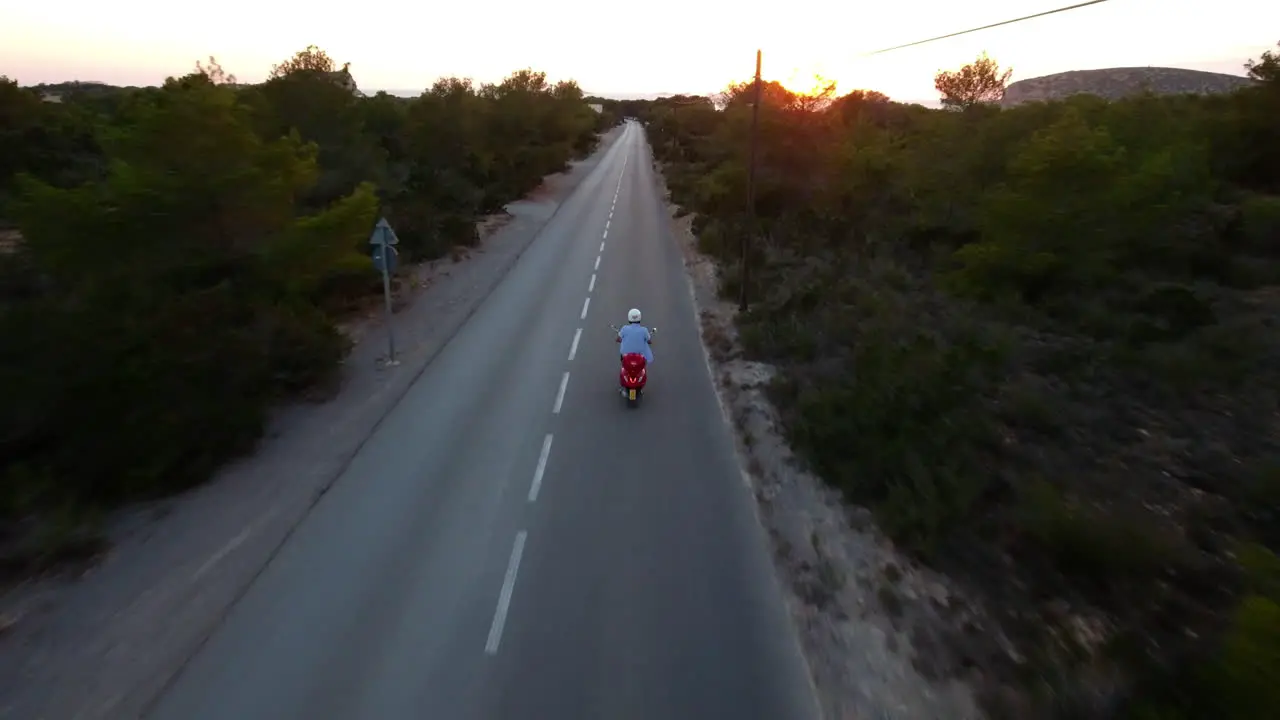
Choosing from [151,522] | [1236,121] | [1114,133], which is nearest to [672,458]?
[151,522]

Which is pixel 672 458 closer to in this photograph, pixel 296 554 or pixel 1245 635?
pixel 296 554

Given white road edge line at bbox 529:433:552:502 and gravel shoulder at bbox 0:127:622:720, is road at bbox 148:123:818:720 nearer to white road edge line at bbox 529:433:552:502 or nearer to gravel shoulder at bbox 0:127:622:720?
white road edge line at bbox 529:433:552:502

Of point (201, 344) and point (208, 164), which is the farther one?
point (208, 164)

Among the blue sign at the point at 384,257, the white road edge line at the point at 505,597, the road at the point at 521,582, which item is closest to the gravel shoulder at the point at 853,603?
the road at the point at 521,582

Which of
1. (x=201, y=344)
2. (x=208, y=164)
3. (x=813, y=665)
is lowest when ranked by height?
(x=813, y=665)

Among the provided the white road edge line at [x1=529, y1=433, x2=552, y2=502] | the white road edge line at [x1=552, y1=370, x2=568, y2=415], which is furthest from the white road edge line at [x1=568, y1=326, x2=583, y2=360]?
the white road edge line at [x1=529, y1=433, x2=552, y2=502]

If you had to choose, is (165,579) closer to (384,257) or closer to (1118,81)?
(384,257)

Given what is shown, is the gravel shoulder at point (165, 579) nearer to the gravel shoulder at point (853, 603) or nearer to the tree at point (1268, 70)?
the gravel shoulder at point (853, 603)

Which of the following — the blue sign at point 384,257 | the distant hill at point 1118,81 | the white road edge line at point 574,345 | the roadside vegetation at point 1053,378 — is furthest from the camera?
the distant hill at point 1118,81

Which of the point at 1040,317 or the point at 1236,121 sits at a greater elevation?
the point at 1236,121
